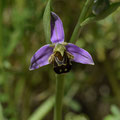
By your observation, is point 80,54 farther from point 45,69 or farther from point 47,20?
point 45,69

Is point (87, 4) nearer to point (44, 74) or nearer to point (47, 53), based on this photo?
point (47, 53)

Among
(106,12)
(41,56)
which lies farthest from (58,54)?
(106,12)

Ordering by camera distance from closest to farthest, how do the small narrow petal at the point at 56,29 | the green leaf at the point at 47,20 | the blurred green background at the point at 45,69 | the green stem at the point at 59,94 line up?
the green leaf at the point at 47,20 → the small narrow petal at the point at 56,29 → the green stem at the point at 59,94 → the blurred green background at the point at 45,69

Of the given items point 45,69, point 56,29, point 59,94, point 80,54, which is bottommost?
point 59,94

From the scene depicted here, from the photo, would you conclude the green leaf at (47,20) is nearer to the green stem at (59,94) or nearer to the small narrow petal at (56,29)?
the small narrow petal at (56,29)

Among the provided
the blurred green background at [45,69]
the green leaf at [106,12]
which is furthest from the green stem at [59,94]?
the blurred green background at [45,69]

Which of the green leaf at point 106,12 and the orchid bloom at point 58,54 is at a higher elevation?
the green leaf at point 106,12

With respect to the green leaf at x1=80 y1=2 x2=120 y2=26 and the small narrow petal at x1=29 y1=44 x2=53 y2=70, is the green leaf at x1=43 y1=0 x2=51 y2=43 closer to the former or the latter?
the small narrow petal at x1=29 y1=44 x2=53 y2=70

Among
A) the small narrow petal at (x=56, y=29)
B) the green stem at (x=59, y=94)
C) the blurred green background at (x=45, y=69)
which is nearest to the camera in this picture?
the small narrow petal at (x=56, y=29)
